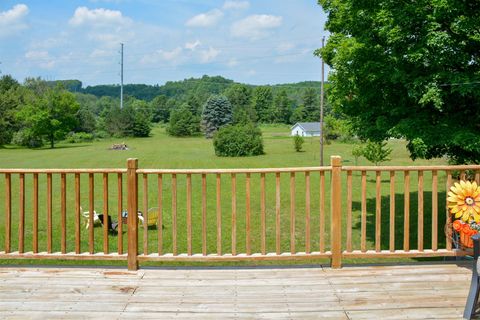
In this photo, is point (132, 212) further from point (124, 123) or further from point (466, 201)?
point (124, 123)

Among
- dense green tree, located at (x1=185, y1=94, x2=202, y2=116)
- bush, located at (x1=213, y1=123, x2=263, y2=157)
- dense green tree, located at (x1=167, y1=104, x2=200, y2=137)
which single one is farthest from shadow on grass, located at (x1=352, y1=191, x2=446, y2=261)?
dense green tree, located at (x1=185, y1=94, x2=202, y2=116)

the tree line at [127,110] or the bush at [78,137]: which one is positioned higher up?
the tree line at [127,110]

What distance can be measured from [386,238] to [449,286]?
6670mm

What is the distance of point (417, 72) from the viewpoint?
6.87 m

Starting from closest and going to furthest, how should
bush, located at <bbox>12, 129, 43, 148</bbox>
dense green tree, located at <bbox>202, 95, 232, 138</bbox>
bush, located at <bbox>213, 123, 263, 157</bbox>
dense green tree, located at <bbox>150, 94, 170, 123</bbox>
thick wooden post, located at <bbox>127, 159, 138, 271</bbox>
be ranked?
1. thick wooden post, located at <bbox>127, 159, 138, 271</bbox>
2. bush, located at <bbox>213, 123, 263, 157</bbox>
3. bush, located at <bbox>12, 129, 43, 148</bbox>
4. dense green tree, located at <bbox>202, 95, 232, 138</bbox>
5. dense green tree, located at <bbox>150, 94, 170, 123</bbox>

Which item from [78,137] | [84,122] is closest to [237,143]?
[78,137]

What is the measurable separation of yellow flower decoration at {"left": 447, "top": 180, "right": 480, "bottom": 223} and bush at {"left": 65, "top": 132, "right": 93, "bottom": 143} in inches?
2134

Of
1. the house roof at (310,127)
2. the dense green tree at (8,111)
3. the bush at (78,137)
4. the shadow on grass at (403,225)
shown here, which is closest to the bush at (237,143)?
the shadow on grass at (403,225)

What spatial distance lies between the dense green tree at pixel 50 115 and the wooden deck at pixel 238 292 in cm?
4692

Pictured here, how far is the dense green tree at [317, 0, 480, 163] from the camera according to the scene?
6359mm

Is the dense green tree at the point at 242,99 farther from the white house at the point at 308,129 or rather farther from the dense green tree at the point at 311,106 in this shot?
the white house at the point at 308,129

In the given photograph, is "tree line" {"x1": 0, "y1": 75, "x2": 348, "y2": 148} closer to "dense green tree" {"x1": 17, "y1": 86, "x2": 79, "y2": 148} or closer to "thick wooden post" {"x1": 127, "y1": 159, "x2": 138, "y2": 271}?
"dense green tree" {"x1": 17, "y1": 86, "x2": 79, "y2": 148}

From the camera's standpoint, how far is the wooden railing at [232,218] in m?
3.98

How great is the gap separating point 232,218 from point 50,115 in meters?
48.7
